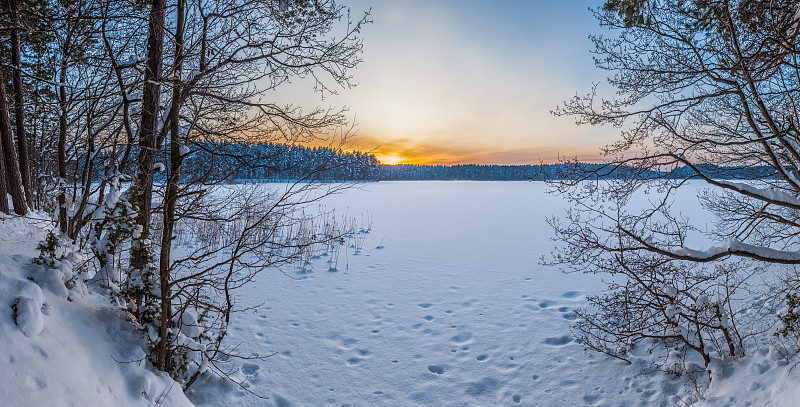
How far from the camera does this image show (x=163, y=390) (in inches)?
121

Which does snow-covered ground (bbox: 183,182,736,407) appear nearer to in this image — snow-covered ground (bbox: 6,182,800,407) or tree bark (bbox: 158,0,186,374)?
snow-covered ground (bbox: 6,182,800,407)

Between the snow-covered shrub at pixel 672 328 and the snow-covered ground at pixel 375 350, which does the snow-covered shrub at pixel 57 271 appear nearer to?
the snow-covered ground at pixel 375 350

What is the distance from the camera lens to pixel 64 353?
2.55 metres

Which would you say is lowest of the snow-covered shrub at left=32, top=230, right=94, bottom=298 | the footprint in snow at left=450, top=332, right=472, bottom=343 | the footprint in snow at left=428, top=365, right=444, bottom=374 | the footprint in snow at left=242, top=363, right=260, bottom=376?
the footprint in snow at left=242, top=363, right=260, bottom=376

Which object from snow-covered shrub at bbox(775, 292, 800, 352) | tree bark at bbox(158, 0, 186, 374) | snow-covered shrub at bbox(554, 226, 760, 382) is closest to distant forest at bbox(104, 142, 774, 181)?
tree bark at bbox(158, 0, 186, 374)

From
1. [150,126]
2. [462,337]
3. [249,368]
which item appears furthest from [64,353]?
[462,337]

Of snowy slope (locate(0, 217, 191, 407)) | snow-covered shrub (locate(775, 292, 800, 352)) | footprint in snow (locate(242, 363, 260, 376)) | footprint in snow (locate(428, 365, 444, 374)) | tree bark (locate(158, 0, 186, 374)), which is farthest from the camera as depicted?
footprint in snow (locate(428, 365, 444, 374))

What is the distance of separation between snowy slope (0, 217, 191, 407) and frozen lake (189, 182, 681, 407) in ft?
3.27

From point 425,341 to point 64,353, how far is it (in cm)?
413

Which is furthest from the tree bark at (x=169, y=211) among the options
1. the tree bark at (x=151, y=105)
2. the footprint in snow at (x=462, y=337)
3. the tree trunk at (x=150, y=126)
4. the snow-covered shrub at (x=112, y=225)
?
the footprint in snow at (x=462, y=337)

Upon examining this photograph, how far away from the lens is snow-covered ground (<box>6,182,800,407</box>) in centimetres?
263

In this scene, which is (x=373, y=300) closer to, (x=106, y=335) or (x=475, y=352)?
(x=475, y=352)

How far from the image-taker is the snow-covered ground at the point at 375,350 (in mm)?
2630

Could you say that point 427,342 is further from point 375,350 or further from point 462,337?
point 375,350
